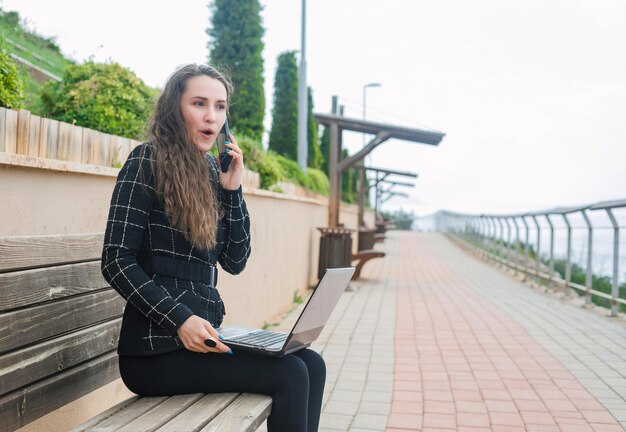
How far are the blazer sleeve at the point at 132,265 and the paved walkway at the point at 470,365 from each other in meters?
1.85

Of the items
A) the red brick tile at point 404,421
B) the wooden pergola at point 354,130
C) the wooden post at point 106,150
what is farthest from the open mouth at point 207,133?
the wooden pergola at point 354,130

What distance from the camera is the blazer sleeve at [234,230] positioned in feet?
8.39

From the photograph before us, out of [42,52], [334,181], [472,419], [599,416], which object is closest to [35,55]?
[42,52]

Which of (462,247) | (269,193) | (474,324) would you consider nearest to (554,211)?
(474,324)

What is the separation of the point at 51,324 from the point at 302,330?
753mm

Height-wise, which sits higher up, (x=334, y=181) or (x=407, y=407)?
(x=334, y=181)

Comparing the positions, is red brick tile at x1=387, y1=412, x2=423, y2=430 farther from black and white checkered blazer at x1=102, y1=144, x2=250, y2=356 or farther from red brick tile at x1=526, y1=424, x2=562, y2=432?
black and white checkered blazer at x1=102, y1=144, x2=250, y2=356

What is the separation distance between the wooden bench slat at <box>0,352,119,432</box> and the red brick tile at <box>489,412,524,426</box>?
7.13 ft

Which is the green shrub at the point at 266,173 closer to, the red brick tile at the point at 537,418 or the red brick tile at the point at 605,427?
the red brick tile at the point at 537,418

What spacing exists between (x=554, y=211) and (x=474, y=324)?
3565 mm

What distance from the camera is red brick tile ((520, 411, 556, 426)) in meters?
3.89

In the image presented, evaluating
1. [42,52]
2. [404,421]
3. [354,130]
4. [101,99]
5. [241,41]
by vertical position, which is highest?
[241,41]

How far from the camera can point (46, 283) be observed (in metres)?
2.14

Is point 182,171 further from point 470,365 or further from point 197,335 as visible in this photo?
point 470,365
